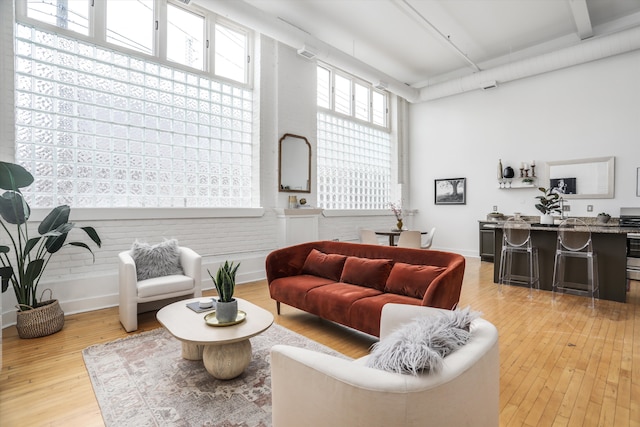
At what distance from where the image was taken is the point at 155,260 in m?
3.72

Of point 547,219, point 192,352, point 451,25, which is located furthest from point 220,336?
point 451,25

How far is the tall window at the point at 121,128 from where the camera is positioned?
3789mm

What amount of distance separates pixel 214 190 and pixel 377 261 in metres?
3.26

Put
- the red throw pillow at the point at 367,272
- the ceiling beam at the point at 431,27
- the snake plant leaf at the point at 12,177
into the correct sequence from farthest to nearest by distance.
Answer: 1. the ceiling beam at the point at 431,27
2. the red throw pillow at the point at 367,272
3. the snake plant leaf at the point at 12,177

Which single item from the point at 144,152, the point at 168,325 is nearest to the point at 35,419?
the point at 168,325

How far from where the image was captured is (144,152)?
15.0ft

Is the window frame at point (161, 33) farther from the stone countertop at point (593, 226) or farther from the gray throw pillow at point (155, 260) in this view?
the stone countertop at point (593, 226)

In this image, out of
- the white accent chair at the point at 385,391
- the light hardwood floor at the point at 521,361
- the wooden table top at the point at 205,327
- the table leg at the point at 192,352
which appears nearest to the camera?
the white accent chair at the point at 385,391

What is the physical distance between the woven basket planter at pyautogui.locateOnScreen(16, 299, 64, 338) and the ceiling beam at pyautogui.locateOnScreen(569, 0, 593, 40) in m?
8.25

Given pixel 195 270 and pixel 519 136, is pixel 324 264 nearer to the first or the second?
pixel 195 270

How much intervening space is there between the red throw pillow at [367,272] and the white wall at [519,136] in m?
5.62

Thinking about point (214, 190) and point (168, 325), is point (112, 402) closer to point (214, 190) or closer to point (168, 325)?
point (168, 325)

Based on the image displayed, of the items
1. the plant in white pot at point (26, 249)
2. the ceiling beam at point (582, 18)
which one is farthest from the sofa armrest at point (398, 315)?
the ceiling beam at point (582, 18)

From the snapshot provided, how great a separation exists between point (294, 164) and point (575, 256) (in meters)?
4.79
